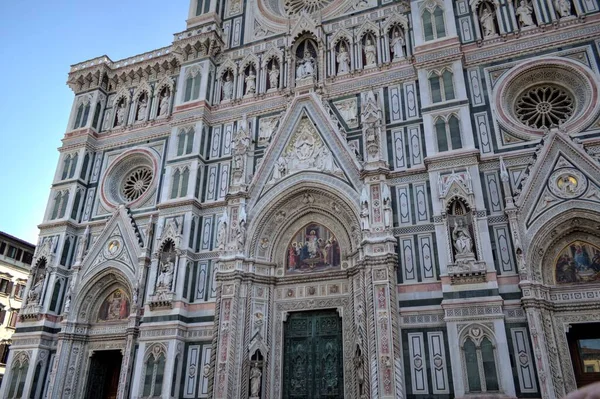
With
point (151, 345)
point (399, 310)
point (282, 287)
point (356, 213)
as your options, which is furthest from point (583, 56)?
point (151, 345)

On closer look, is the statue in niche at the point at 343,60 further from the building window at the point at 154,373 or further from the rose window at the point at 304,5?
the building window at the point at 154,373

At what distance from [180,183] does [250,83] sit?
17.5ft

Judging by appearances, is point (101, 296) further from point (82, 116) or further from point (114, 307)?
point (82, 116)

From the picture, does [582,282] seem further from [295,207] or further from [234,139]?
[234,139]

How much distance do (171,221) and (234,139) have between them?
13.7 ft

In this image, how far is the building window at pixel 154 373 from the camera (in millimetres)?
16938

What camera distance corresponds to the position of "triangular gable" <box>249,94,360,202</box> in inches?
721

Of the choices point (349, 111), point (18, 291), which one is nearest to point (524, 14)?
point (349, 111)

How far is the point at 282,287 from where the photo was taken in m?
18.0

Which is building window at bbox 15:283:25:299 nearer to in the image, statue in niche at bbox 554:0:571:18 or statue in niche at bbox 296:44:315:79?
statue in niche at bbox 296:44:315:79

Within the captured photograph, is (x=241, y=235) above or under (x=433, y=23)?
under

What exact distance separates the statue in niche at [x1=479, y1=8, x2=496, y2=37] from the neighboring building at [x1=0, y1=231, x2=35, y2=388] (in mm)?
28436

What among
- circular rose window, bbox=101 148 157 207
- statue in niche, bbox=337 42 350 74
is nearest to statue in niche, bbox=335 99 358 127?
statue in niche, bbox=337 42 350 74

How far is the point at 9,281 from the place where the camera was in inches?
1251
